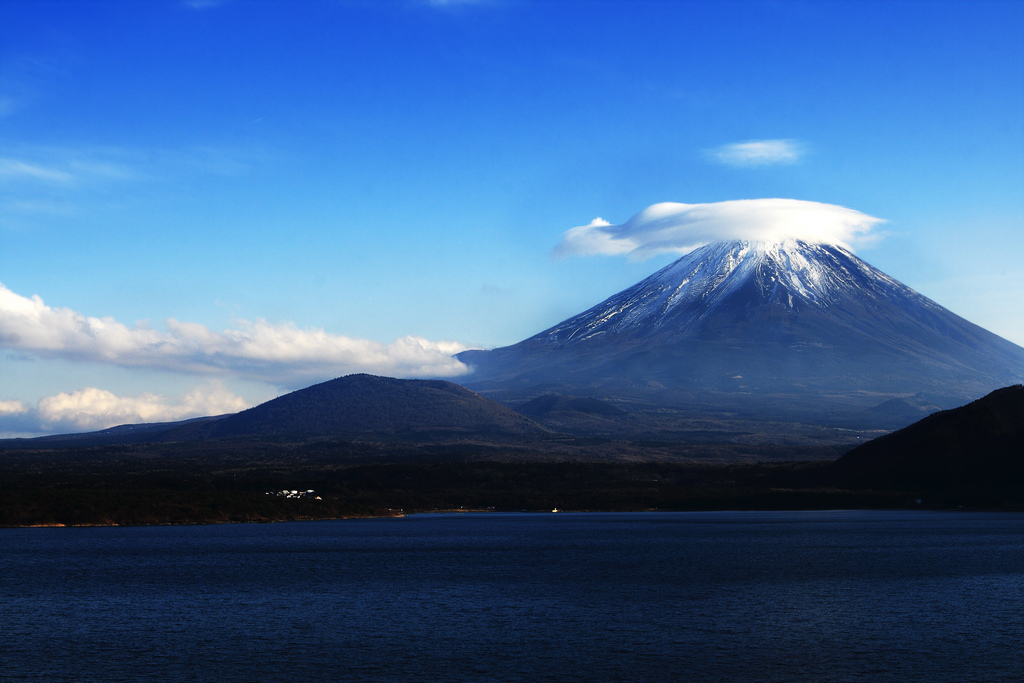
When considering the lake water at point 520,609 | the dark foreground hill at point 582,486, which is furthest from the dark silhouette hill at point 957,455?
the lake water at point 520,609

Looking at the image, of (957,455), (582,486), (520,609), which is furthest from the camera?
(582,486)


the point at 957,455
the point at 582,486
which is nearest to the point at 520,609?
the point at 957,455

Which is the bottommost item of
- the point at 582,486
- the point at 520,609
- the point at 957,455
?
the point at 520,609

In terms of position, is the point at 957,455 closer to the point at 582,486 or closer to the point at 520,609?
the point at 582,486

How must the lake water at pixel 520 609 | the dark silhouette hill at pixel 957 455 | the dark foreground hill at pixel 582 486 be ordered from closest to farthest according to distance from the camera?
the lake water at pixel 520 609 < the dark foreground hill at pixel 582 486 < the dark silhouette hill at pixel 957 455

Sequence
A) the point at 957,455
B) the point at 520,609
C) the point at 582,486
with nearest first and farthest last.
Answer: the point at 520,609, the point at 957,455, the point at 582,486

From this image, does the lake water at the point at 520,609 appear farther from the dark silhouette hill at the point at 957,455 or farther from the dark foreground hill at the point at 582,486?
the dark silhouette hill at the point at 957,455

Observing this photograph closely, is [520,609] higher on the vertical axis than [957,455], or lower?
lower

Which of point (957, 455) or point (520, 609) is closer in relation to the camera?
point (520, 609)
